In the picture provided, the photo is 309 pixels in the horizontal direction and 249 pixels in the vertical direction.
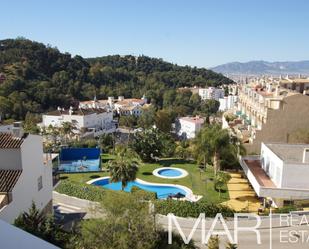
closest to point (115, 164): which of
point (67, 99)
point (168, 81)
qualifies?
point (67, 99)

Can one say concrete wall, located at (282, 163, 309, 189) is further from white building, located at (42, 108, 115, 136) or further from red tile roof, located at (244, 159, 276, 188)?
white building, located at (42, 108, 115, 136)

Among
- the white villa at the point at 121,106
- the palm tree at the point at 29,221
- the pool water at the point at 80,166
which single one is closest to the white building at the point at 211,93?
the white villa at the point at 121,106

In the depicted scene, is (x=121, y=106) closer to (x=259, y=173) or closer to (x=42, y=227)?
(x=259, y=173)

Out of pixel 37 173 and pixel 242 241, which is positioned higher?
pixel 37 173

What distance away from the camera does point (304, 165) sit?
2655 cm

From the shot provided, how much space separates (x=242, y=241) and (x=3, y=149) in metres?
16.1

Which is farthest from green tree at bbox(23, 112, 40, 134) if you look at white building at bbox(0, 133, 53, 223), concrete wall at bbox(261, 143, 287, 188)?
concrete wall at bbox(261, 143, 287, 188)

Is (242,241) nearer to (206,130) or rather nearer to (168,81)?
(206,130)

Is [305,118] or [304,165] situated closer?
[304,165]

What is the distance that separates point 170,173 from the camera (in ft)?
139

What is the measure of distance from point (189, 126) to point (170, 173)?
A: 5235 centimetres

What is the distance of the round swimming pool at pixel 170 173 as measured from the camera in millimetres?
40719

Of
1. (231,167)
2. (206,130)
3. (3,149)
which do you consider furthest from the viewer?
(231,167)

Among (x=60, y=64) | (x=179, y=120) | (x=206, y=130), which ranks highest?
(x=60, y=64)
